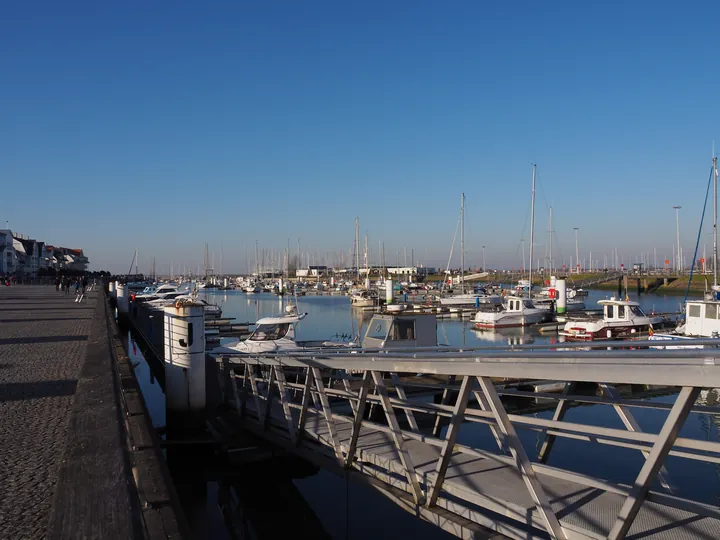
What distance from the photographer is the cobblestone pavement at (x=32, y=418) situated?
565 cm

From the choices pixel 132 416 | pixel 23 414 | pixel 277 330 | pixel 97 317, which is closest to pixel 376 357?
pixel 132 416

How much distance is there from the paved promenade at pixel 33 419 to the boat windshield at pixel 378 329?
888 cm

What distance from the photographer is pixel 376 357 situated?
6863 mm

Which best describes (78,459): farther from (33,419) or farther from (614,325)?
(614,325)

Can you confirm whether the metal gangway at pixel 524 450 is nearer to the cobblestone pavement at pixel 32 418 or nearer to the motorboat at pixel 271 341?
the cobblestone pavement at pixel 32 418

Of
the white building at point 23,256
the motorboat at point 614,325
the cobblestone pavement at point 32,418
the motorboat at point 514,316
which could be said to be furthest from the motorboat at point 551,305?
the white building at point 23,256

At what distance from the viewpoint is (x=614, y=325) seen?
129 feet

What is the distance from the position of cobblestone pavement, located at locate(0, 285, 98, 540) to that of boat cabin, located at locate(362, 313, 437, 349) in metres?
8.99

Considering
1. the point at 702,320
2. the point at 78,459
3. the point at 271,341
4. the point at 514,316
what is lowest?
the point at 514,316

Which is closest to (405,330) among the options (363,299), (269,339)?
(269,339)

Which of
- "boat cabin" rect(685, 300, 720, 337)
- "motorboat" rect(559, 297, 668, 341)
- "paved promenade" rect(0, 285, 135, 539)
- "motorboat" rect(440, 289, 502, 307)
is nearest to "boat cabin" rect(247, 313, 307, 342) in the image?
"paved promenade" rect(0, 285, 135, 539)

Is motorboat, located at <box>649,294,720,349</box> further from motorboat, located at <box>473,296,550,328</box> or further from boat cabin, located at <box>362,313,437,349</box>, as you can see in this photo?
motorboat, located at <box>473,296,550,328</box>

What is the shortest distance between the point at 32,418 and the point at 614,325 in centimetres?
3697

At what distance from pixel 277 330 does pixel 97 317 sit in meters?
7.10
